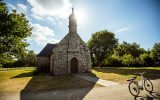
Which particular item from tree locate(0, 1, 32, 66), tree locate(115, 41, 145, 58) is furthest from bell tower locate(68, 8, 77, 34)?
tree locate(115, 41, 145, 58)

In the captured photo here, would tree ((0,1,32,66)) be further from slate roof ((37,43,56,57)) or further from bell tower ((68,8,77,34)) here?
slate roof ((37,43,56,57))

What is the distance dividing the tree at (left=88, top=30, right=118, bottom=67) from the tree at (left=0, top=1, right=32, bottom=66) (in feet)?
109

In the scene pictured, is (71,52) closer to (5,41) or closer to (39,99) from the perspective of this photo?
(5,41)

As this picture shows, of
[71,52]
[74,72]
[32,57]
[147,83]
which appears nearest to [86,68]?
[74,72]

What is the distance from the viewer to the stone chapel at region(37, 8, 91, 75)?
2395 centimetres

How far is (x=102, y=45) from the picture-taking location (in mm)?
50906

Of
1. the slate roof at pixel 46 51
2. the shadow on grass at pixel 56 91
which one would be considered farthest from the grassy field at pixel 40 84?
the slate roof at pixel 46 51

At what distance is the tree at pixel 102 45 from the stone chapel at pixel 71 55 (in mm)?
25015

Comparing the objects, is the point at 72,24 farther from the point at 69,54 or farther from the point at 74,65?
the point at 74,65

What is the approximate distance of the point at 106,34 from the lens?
51.6m

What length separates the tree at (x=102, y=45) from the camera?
5072 centimetres

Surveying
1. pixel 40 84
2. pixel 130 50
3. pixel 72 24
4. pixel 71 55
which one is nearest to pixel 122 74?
pixel 71 55

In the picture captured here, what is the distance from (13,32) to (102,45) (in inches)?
1412

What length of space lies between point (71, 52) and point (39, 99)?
16408 millimetres
